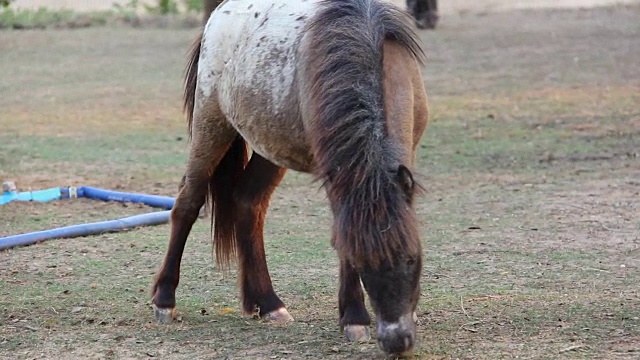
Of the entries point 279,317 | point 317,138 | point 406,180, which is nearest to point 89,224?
point 279,317

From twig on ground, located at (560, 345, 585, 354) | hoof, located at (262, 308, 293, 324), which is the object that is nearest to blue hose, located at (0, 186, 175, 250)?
hoof, located at (262, 308, 293, 324)

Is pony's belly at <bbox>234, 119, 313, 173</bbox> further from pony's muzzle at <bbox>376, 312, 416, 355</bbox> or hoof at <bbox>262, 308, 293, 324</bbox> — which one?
pony's muzzle at <bbox>376, 312, 416, 355</bbox>

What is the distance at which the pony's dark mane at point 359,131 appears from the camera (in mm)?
4520

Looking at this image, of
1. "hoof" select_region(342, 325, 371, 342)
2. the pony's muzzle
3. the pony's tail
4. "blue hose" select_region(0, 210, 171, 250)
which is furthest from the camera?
"blue hose" select_region(0, 210, 171, 250)

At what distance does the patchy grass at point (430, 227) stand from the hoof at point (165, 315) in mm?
82

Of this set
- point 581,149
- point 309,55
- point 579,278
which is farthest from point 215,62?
point 581,149

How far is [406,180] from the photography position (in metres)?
4.57

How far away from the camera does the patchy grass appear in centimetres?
530

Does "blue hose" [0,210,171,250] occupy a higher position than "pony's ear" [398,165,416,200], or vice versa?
"pony's ear" [398,165,416,200]

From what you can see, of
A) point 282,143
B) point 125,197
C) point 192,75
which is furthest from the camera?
point 125,197

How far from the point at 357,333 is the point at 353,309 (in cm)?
12

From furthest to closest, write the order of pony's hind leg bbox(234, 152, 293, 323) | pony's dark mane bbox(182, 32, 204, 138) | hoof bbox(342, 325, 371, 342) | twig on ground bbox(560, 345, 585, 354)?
pony's dark mane bbox(182, 32, 204, 138) < pony's hind leg bbox(234, 152, 293, 323) < hoof bbox(342, 325, 371, 342) < twig on ground bbox(560, 345, 585, 354)

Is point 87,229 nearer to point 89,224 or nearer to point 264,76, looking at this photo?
point 89,224

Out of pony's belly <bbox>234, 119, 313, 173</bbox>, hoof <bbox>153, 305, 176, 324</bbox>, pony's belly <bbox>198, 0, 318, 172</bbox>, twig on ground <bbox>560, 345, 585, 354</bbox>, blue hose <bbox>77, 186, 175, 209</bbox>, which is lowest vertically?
blue hose <bbox>77, 186, 175, 209</bbox>
